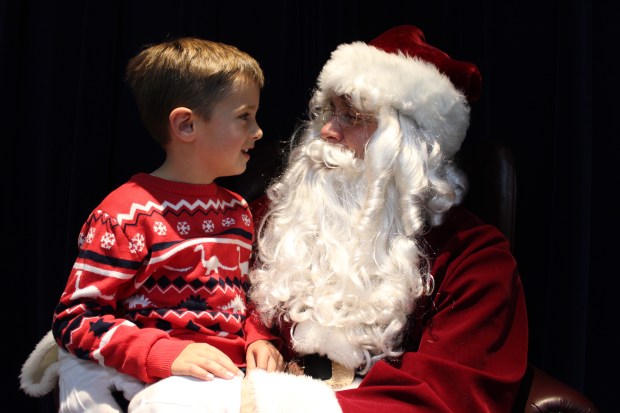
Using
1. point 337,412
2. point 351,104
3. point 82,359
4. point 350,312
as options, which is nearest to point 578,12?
point 351,104

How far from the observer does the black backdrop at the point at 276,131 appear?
2238 mm

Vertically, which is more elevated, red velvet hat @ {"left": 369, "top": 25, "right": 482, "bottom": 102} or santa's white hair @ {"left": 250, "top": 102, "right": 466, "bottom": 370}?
red velvet hat @ {"left": 369, "top": 25, "right": 482, "bottom": 102}

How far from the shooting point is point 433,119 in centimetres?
183

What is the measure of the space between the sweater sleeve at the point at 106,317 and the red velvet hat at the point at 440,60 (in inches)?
39.7

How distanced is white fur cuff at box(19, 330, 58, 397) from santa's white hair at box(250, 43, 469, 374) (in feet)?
1.97

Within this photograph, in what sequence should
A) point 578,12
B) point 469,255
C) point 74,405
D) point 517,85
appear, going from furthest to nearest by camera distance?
point 517,85
point 578,12
point 469,255
point 74,405

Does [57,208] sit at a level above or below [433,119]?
below

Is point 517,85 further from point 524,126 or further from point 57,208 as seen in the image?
point 57,208

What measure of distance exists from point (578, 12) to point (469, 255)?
1.11 meters

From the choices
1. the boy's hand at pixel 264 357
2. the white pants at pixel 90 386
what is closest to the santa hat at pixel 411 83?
the boy's hand at pixel 264 357

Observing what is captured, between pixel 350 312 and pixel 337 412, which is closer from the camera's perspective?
pixel 337 412

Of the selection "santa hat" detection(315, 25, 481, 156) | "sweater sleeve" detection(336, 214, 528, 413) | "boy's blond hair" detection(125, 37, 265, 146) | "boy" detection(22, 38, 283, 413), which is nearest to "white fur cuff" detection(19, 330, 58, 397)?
"boy" detection(22, 38, 283, 413)

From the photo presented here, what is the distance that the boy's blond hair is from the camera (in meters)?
1.67

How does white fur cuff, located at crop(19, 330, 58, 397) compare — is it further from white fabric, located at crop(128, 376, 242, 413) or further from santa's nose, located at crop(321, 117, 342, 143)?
santa's nose, located at crop(321, 117, 342, 143)
